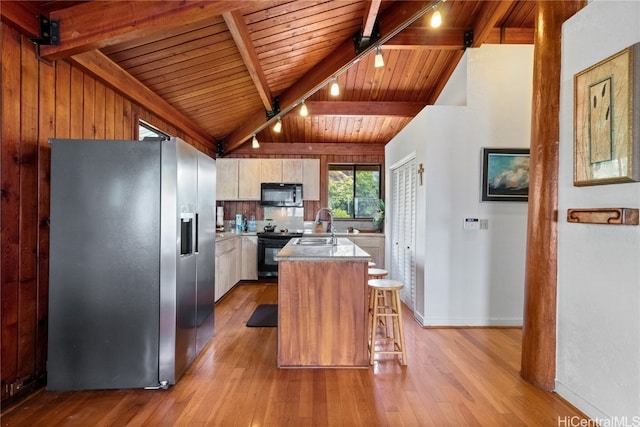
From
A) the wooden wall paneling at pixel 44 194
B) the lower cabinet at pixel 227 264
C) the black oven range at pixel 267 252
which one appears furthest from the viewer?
the black oven range at pixel 267 252

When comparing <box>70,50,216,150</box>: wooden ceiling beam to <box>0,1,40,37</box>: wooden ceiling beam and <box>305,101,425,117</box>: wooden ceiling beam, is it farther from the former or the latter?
<box>305,101,425,117</box>: wooden ceiling beam

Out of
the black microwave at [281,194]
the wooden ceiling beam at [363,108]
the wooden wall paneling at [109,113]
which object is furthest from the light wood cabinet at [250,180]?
the wooden wall paneling at [109,113]

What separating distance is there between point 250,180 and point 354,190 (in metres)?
2.01

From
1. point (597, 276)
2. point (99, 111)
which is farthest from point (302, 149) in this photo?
point (597, 276)

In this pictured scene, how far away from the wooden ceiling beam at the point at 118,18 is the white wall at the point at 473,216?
7.94ft

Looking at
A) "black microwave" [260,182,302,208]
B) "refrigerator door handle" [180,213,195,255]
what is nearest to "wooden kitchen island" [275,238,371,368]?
"refrigerator door handle" [180,213,195,255]

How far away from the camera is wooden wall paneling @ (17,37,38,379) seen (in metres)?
2.05

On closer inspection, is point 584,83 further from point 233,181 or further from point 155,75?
point 233,181

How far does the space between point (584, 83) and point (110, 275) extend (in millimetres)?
3322

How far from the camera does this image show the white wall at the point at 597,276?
170cm

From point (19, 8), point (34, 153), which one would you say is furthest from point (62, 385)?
point (19, 8)

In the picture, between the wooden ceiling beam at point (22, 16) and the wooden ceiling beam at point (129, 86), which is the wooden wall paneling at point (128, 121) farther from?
the wooden ceiling beam at point (22, 16)

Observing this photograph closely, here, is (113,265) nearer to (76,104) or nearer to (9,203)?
(9,203)

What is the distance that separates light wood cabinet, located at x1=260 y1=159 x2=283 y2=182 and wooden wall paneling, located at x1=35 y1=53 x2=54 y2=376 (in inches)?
145
